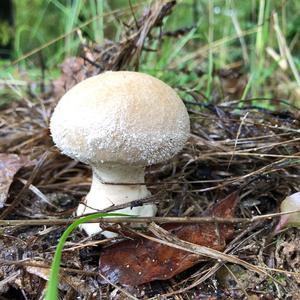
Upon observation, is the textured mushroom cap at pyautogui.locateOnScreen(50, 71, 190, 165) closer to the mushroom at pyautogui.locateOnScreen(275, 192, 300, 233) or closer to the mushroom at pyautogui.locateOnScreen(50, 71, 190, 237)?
the mushroom at pyautogui.locateOnScreen(50, 71, 190, 237)

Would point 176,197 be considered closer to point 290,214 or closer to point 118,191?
point 118,191

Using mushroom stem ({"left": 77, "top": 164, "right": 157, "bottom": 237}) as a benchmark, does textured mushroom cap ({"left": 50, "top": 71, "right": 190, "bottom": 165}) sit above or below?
above

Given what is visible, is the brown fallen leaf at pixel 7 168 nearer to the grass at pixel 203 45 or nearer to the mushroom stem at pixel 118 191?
the mushroom stem at pixel 118 191

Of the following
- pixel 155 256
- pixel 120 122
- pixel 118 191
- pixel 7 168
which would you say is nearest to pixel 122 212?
pixel 118 191

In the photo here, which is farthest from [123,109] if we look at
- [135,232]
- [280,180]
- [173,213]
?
[280,180]

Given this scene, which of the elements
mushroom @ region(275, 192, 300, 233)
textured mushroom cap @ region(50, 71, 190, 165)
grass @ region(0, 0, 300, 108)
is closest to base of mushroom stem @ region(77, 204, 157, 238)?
textured mushroom cap @ region(50, 71, 190, 165)

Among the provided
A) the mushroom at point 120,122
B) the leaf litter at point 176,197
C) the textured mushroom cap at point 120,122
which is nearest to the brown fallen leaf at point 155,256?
the leaf litter at point 176,197

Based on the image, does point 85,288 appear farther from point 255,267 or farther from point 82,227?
point 255,267
